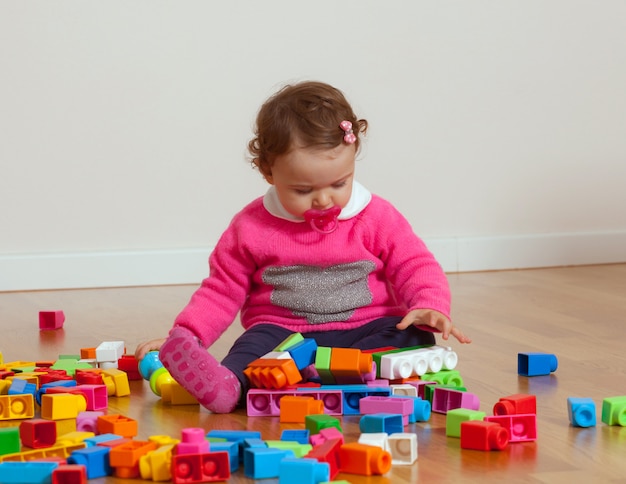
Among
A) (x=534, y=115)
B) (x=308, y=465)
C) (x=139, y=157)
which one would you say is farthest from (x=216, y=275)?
(x=534, y=115)

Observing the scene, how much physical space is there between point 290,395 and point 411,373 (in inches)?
8.3

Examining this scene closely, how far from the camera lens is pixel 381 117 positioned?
122 inches

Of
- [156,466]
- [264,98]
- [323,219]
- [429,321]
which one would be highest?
[264,98]

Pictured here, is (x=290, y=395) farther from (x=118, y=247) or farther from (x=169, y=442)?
(x=118, y=247)

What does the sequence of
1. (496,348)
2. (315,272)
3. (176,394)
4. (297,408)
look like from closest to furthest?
1. (297,408)
2. (176,394)
3. (315,272)
4. (496,348)

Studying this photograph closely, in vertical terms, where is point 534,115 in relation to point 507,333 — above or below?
above

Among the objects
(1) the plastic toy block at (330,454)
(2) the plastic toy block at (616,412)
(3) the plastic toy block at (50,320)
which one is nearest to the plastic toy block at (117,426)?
(1) the plastic toy block at (330,454)

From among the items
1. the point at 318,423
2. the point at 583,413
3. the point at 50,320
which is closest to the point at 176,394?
the point at 318,423

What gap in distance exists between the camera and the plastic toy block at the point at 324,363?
4.54ft

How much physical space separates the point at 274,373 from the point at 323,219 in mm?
354

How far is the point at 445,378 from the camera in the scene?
1477 mm

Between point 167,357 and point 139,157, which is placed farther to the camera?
point 139,157

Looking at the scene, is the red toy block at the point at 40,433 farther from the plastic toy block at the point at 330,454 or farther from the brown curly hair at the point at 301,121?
the brown curly hair at the point at 301,121

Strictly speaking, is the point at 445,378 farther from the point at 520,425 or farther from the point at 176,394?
the point at 176,394
